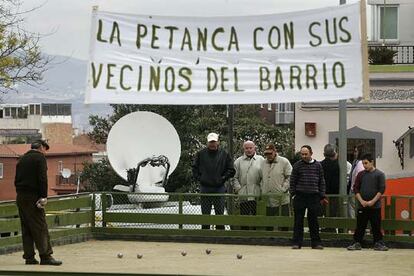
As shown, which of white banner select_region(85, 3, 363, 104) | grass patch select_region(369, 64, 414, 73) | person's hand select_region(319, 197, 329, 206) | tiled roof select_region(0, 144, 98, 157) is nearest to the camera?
white banner select_region(85, 3, 363, 104)

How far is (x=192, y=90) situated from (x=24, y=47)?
12.7 m

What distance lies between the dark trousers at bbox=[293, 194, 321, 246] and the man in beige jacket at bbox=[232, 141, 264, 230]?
1.18 metres

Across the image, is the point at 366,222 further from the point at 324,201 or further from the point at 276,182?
the point at 276,182

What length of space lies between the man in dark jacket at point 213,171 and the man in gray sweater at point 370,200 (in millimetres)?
2385

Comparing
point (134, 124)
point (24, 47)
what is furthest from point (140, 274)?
point (24, 47)

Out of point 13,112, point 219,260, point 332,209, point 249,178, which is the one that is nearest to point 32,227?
point 219,260

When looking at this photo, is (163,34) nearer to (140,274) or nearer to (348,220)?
(348,220)

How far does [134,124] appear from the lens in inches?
1016

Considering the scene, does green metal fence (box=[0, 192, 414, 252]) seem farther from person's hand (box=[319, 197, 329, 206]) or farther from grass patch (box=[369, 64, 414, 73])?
grass patch (box=[369, 64, 414, 73])

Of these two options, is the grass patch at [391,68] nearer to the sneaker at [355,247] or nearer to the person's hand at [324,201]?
the person's hand at [324,201]

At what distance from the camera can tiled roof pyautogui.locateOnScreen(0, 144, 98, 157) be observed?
9768 centimetres

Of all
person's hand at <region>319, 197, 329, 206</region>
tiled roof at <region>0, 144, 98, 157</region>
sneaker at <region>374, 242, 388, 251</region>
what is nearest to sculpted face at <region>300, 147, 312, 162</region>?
person's hand at <region>319, 197, 329, 206</region>

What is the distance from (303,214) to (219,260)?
2.34 metres

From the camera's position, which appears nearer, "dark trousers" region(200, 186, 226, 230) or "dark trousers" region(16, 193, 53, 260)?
"dark trousers" region(16, 193, 53, 260)
